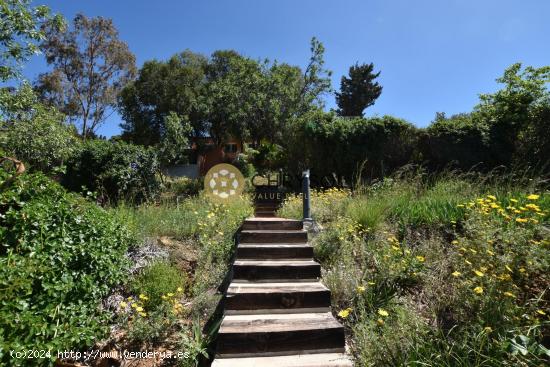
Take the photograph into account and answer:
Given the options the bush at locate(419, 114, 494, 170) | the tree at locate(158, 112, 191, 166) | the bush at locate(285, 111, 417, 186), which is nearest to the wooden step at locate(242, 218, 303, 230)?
the bush at locate(285, 111, 417, 186)

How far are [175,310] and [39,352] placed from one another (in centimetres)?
118

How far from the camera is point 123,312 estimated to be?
3137 millimetres

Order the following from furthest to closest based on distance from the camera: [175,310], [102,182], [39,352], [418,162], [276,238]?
[418,162] → [102,182] → [276,238] → [175,310] → [39,352]

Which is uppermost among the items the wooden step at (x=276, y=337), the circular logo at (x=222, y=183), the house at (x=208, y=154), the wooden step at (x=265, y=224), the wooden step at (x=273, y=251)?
the house at (x=208, y=154)

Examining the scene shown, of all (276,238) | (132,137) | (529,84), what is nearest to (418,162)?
(529,84)

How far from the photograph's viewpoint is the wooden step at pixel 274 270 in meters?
3.63

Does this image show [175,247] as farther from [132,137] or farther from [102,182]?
[132,137]

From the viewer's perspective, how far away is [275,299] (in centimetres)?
327

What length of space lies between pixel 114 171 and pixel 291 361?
6956mm

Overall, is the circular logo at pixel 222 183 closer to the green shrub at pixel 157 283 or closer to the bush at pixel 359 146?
the bush at pixel 359 146

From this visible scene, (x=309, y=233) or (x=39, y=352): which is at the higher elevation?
(x=309, y=233)

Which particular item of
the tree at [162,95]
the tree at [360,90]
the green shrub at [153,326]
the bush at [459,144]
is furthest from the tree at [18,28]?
the tree at [360,90]

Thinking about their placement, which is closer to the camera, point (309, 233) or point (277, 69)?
point (309, 233)

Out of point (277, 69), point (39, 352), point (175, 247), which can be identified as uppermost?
point (277, 69)
